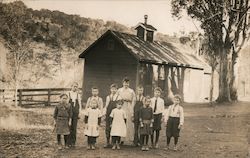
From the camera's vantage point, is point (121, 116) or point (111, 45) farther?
point (111, 45)

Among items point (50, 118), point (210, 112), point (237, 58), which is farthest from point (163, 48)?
point (50, 118)

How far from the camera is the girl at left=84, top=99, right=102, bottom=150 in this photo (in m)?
5.41

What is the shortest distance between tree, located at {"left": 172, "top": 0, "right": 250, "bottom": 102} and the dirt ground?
198cm

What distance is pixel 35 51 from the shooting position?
14.0 m

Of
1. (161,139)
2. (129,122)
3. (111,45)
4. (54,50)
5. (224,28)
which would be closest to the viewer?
(129,122)

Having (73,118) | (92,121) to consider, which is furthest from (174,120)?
(73,118)

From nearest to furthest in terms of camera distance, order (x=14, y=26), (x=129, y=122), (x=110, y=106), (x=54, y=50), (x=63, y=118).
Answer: (x=63, y=118) < (x=110, y=106) < (x=129, y=122) < (x=14, y=26) < (x=54, y=50)

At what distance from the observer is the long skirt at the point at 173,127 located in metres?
5.59

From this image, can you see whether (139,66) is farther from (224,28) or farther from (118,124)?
(118,124)

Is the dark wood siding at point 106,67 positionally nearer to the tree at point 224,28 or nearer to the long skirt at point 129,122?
the tree at point 224,28

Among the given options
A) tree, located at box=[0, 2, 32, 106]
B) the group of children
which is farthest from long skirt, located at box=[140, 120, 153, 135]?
tree, located at box=[0, 2, 32, 106]

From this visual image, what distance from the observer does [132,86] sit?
8.91 meters

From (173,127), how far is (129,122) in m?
0.73

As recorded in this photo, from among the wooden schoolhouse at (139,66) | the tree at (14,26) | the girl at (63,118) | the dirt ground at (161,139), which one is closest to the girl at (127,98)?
the dirt ground at (161,139)
